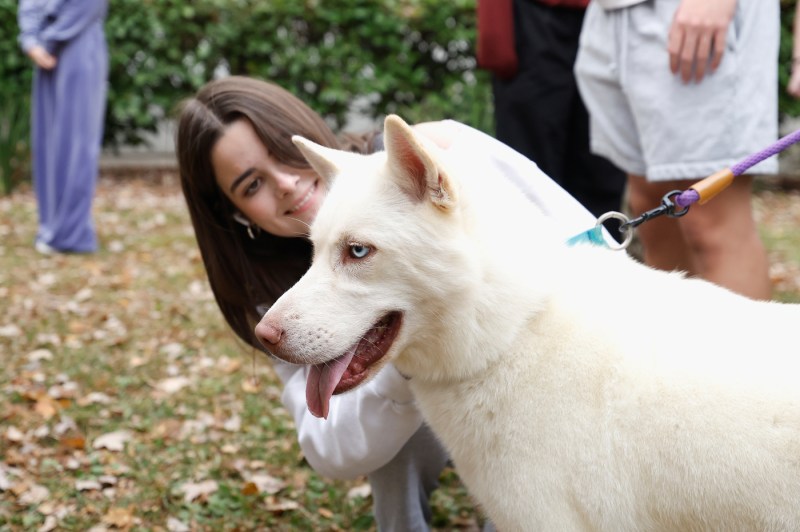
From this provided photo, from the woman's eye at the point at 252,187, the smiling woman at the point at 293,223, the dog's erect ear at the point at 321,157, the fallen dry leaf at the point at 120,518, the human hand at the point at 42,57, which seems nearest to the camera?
the dog's erect ear at the point at 321,157

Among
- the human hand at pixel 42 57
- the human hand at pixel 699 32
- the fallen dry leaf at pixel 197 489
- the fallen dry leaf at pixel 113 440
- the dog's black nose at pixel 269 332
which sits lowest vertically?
the fallen dry leaf at pixel 113 440

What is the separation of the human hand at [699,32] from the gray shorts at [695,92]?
67 mm

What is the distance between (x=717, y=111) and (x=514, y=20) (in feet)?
5.65

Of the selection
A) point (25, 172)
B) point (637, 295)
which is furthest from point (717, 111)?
point (25, 172)

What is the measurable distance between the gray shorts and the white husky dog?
858mm

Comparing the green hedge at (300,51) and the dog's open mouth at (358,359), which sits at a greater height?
the dog's open mouth at (358,359)

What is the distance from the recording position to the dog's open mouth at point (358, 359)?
181 cm

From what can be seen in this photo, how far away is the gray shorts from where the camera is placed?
2.54m

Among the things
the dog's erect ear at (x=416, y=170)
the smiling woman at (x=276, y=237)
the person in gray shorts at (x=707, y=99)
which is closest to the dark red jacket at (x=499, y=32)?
the person in gray shorts at (x=707, y=99)

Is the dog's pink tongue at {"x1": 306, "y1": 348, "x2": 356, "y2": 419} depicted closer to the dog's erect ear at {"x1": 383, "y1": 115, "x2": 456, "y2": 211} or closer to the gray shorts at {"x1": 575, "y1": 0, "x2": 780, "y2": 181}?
the dog's erect ear at {"x1": 383, "y1": 115, "x2": 456, "y2": 211}

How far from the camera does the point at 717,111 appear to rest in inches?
100

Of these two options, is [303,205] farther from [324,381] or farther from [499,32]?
[499,32]

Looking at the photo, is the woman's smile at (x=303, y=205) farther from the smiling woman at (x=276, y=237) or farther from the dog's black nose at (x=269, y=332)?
the dog's black nose at (x=269, y=332)

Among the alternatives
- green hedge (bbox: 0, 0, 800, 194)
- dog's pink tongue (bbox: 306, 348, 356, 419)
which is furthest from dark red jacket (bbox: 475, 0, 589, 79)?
green hedge (bbox: 0, 0, 800, 194)
